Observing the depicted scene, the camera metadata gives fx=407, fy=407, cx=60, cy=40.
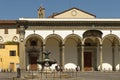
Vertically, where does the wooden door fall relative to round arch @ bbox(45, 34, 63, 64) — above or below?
below

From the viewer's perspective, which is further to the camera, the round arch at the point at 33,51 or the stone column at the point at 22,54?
the round arch at the point at 33,51

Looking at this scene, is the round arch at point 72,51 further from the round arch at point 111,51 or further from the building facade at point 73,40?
the round arch at point 111,51

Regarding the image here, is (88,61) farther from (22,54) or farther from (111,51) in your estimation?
(22,54)

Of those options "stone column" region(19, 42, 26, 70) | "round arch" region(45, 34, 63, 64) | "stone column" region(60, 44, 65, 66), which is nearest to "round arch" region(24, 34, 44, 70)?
"round arch" region(45, 34, 63, 64)

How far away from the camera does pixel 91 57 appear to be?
53.9 metres

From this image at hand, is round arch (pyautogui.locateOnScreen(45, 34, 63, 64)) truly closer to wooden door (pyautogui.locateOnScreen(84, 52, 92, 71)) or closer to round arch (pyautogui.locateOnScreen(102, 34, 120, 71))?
wooden door (pyautogui.locateOnScreen(84, 52, 92, 71))

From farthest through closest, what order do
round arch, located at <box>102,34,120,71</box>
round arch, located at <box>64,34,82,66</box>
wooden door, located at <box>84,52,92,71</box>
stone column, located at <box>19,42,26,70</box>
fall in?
wooden door, located at <box>84,52,92,71</box>, round arch, located at <box>102,34,120,71</box>, round arch, located at <box>64,34,82,66</box>, stone column, located at <box>19,42,26,70</box>

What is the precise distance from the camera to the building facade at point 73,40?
50688mm

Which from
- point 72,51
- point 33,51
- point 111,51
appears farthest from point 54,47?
point 111,51

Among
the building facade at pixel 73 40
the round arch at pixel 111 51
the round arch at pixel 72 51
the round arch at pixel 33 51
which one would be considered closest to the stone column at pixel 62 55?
the building facade at pixel 73 40

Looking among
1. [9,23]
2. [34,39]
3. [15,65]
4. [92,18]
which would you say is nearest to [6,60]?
[15,65]

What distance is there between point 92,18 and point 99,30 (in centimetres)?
200

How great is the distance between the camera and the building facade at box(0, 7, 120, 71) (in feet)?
166

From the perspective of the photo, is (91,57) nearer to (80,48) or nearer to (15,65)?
(80,48)
